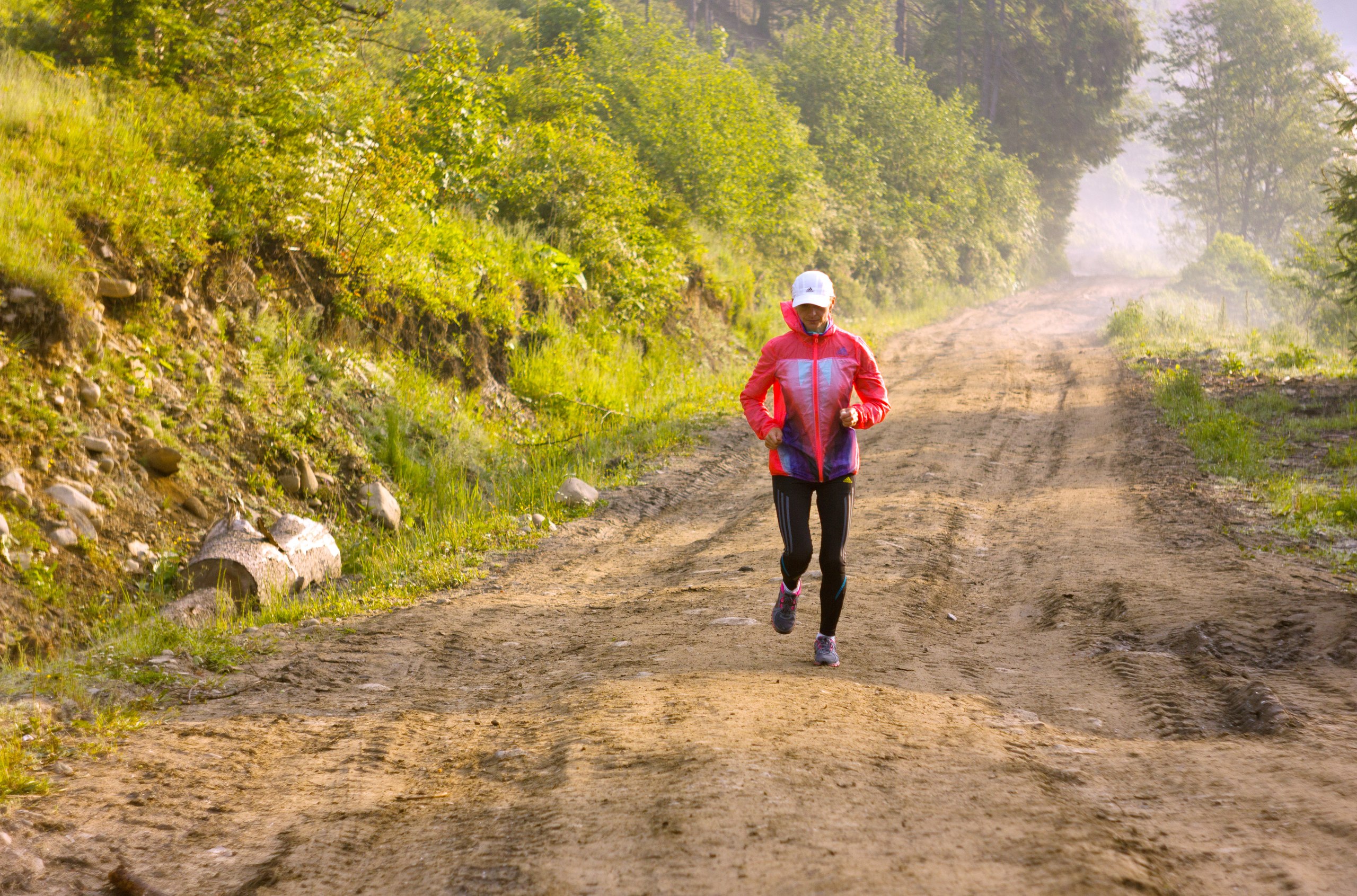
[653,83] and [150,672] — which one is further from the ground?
[653,83]

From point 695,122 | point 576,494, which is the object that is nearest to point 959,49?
point 695,122

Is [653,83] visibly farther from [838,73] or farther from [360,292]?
[838,73]

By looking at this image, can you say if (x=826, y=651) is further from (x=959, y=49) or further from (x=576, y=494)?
(x=959, y=49)

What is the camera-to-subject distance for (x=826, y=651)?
5.24 meters

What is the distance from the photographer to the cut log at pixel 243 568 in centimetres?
668

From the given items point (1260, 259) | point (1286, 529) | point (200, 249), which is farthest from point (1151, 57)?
point (200, 249)

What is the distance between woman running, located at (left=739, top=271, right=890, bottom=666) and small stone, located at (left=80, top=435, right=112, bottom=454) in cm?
487

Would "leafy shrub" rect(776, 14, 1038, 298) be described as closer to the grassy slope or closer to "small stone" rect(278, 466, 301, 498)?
the grassy slope

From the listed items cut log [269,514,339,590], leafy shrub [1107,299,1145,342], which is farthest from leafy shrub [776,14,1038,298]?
cut log [269,514,339,590]

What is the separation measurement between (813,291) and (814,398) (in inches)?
22.9

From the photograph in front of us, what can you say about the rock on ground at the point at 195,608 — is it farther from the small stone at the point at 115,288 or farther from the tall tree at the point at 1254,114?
the tall tree at the point at 1254,114

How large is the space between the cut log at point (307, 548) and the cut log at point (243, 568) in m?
0.10

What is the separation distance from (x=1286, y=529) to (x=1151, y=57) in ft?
165

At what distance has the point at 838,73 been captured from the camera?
3266 cm
